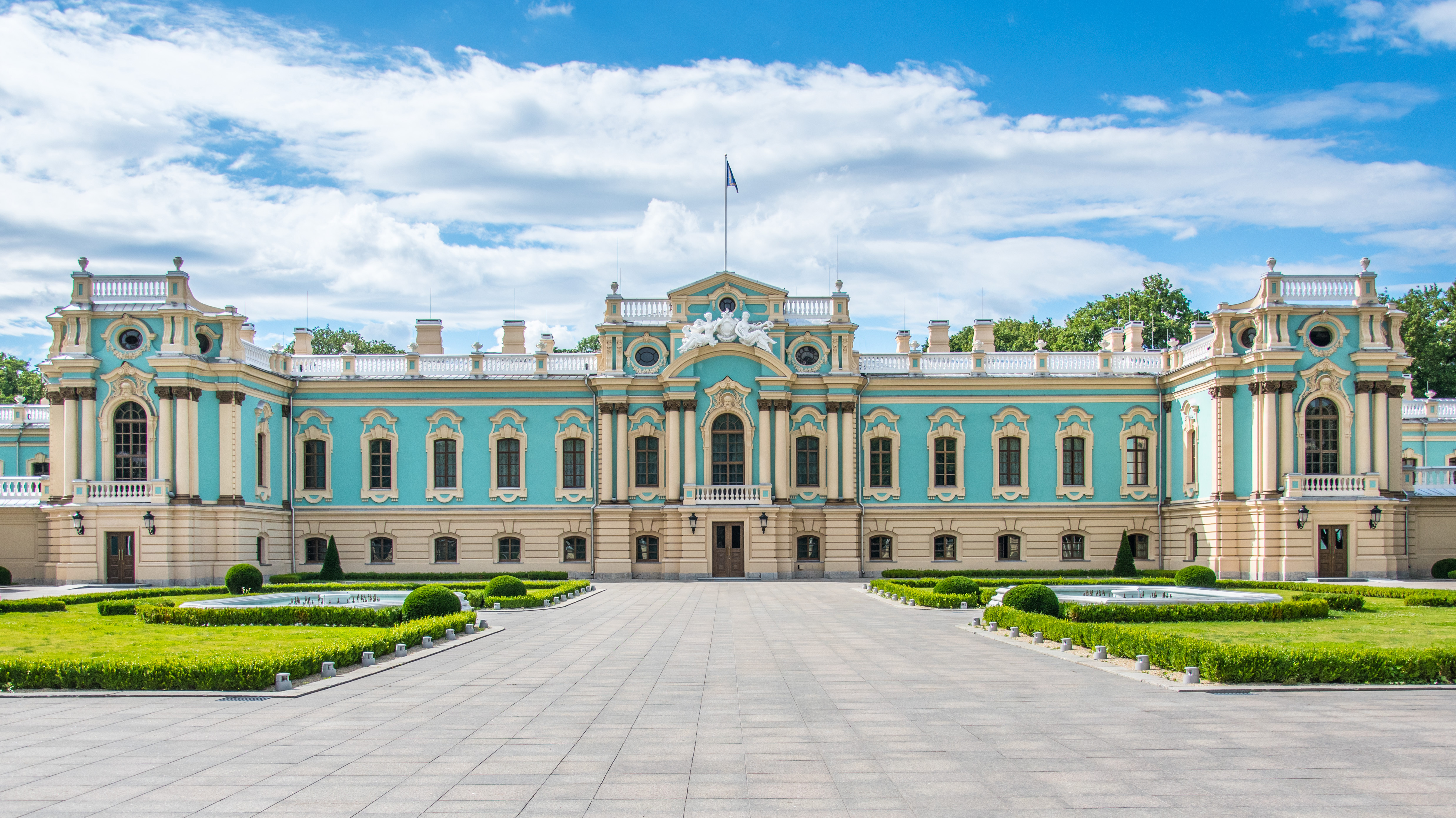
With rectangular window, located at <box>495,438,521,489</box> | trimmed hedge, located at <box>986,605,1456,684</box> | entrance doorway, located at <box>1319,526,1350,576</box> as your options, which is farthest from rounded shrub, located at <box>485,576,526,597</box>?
entrance doorway, located at <box>1319,526,1350,576</box>

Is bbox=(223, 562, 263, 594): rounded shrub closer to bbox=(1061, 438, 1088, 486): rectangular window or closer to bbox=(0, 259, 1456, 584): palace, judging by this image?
bbox=(0, 259, 1456, 584): palace

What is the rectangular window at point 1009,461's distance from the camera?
155ft

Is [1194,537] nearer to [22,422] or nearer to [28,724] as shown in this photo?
[28,724]

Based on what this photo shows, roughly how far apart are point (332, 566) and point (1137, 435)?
33.1 metres

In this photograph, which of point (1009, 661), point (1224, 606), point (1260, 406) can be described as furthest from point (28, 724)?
point (1260, 406)

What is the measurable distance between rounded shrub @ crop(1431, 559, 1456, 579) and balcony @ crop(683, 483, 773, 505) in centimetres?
2458

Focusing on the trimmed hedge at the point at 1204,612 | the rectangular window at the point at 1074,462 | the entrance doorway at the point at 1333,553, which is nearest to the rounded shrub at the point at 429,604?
the trimmed hedge at the point at 1204,612

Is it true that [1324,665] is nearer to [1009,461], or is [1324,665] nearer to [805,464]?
[805,464]

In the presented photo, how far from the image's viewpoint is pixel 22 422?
52.5 meters

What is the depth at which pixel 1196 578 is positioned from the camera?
34.8 meters

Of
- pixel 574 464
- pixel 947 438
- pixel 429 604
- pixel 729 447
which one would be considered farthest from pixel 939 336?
pixel 429 604

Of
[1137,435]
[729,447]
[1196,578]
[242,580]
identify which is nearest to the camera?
[242,580]

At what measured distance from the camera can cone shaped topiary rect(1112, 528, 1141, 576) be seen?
42.6 metres

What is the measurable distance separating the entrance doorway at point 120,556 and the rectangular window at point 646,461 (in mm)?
18769
